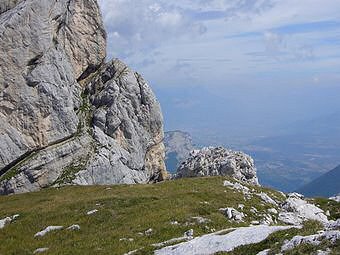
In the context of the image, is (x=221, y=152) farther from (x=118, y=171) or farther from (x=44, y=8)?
(x=44, y=8)

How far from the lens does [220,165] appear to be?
83250 mm

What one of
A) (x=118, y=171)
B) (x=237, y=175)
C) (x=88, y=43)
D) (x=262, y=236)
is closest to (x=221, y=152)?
(x=237, y=175)

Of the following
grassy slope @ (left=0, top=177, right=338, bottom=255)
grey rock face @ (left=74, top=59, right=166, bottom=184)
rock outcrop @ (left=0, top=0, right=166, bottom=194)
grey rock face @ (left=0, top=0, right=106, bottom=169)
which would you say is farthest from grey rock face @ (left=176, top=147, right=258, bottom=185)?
grassy slope @ (left=0, top=177, right=338, bottom=255)

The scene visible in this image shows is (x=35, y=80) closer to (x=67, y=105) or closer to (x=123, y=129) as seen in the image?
(x=67, y=105)

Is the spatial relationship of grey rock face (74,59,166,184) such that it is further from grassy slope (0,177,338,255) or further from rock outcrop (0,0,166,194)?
grassy slope (0,177,338,255)

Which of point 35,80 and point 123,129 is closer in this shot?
point 35,80

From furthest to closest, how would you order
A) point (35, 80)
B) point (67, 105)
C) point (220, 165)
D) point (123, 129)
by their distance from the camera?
point (123, 129) < point (67, 105) < point (35, 80) < point (220, 165)

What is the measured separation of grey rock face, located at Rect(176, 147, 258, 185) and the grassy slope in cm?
3053

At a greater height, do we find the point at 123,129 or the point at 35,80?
the point at 35,80

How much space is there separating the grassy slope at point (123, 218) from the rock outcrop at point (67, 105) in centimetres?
2963

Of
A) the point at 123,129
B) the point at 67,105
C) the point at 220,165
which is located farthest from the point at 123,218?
the point at 123,129

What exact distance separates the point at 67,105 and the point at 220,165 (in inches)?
1264

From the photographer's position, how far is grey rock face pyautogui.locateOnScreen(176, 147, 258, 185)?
8256 cm

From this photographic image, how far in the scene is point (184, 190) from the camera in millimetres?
46750
